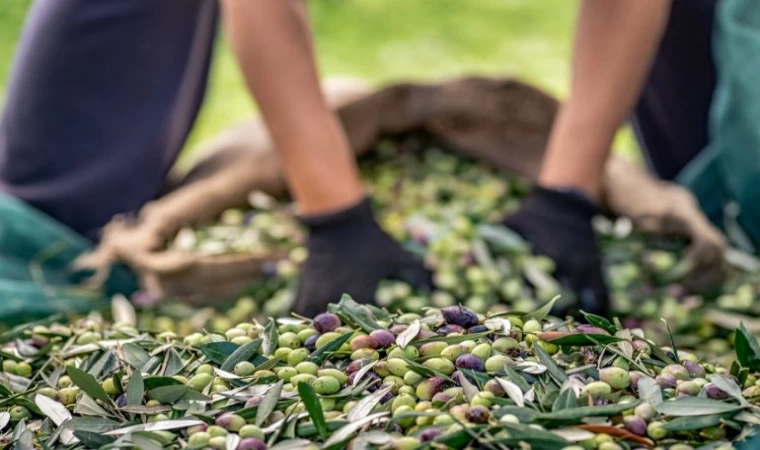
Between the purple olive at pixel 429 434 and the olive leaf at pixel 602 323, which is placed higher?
the olive leaf at pixel 602 323

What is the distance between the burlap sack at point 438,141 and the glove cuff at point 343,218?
0.45 metres

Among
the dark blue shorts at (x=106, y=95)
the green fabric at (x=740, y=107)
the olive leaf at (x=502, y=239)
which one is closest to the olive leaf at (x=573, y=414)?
the olive leaf at (x=502, y=239)

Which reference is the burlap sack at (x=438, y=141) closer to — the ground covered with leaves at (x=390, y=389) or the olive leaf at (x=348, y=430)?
the ground covered with leaves at (x=390, y=389)

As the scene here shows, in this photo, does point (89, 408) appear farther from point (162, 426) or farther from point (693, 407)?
point (693, 407)

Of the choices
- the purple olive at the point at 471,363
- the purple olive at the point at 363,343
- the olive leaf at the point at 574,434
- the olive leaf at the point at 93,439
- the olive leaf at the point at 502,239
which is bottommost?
the olive leaf at the point at 502,239

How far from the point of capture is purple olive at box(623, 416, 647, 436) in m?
0.97

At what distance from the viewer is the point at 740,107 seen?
2.27 m

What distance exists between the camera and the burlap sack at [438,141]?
7.54ft

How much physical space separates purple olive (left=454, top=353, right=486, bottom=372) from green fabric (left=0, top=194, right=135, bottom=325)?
4.13 feet

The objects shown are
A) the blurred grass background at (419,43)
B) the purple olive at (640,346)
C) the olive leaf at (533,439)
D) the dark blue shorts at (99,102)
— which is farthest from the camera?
the blurred grass background at (419,43)

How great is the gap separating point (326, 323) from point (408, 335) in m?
0.11

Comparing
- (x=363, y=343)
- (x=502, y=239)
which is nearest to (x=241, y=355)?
(x=363, y=343)

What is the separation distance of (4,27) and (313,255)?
3710 mm

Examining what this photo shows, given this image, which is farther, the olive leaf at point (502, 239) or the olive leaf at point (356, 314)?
the olive leaf at point (502, 239)
